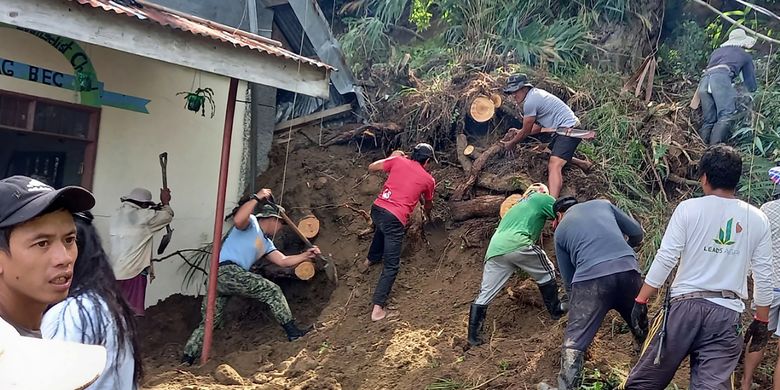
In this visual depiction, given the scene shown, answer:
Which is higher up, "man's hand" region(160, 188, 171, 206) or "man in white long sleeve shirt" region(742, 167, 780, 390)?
"man's hand" region(160, 188, 171, 206)

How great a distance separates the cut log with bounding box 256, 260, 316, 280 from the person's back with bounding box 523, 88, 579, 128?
3.05 metres

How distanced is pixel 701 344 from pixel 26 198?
11.5 feet

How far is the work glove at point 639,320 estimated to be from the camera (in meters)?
4.17

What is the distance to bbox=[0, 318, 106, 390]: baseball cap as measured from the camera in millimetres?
1107

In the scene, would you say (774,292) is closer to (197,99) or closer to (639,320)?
(639,320)

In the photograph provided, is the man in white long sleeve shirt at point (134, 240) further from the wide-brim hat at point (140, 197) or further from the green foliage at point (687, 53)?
the green foliage at point (687, 53)

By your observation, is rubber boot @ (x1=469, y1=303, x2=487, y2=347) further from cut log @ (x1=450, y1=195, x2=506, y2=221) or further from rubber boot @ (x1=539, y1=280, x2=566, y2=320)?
cut log @ (x1=450, y1=195, x2=506, y2=221)

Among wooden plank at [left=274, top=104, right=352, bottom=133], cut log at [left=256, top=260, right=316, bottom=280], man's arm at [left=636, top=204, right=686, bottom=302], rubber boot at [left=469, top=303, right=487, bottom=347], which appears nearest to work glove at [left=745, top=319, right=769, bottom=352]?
man's arm at [left=636, top=204, right=686, bottom=302]

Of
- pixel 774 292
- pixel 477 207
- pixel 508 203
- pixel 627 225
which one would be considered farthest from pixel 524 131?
pixel 774 292

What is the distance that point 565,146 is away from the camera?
7.04 metres

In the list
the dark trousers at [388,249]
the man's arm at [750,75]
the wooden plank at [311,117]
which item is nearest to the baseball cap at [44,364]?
the dark trousers at [388,249]

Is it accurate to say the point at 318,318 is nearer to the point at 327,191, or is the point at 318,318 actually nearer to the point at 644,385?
the point at 327,191

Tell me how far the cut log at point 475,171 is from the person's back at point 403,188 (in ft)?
2.93

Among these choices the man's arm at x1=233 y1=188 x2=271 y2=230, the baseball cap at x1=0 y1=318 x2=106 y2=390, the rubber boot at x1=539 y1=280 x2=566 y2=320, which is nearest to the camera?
the baseball cap at x1=0 y1=318 x2=106 y2=390
